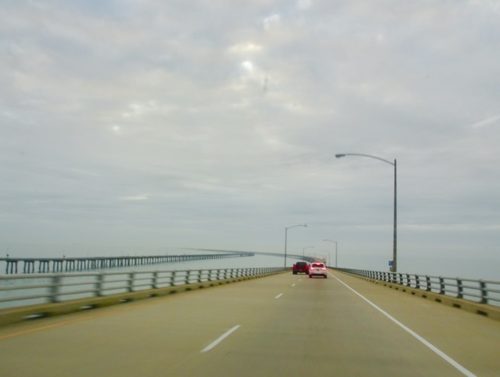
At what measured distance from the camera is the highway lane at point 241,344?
28.8ft

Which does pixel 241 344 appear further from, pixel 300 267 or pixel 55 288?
pixel 300 267

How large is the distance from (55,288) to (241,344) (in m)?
7.57

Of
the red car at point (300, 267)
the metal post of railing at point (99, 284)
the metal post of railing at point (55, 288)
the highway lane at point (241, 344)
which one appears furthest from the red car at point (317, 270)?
the metal post of railing at point (55, 288)

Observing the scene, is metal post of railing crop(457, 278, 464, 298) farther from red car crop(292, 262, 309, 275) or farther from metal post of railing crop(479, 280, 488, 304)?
red car crop(292, 262, 309, 275)

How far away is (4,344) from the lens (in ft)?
34.7

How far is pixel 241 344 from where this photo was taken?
11.3 metres

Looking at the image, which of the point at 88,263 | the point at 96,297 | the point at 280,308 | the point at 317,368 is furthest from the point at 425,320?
the point at 88,263

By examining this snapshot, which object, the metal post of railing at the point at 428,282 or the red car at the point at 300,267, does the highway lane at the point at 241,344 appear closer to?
the metal post of railing at the point at 428,282

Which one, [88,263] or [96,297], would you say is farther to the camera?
[88,263]

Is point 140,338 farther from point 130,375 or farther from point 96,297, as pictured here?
point 96,297

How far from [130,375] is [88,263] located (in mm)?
148637

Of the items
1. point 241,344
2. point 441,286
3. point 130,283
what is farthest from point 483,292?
point 130,283

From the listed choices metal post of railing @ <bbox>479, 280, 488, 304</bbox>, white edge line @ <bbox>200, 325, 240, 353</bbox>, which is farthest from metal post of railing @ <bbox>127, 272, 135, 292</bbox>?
metal post of railing @ <bbox>479, 280, 488, 304</bbox>

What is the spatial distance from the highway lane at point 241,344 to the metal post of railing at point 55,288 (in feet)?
3.50
